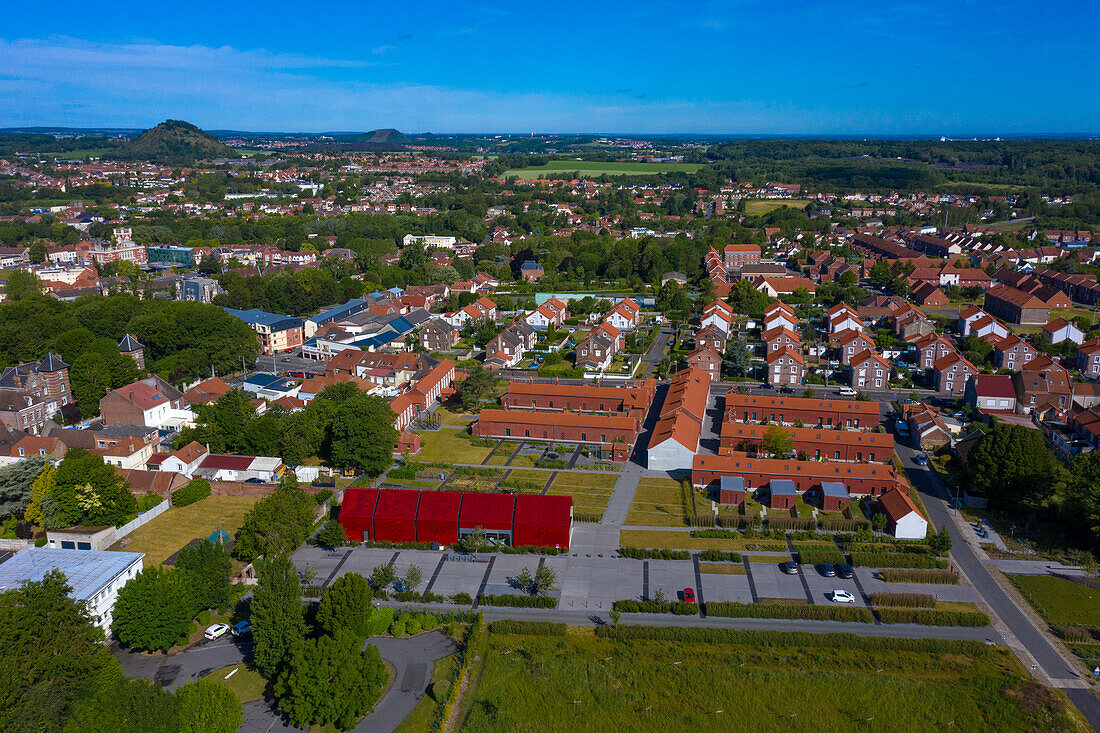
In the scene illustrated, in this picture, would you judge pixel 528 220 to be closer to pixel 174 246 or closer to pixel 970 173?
pixel 174 246

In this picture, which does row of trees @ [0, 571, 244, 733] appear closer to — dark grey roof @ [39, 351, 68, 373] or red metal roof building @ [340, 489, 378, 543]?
red metal roof building @ [340, 489, 378, 543]

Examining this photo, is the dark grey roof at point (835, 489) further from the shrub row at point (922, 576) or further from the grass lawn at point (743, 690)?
the grass lawn at point (743, 690)

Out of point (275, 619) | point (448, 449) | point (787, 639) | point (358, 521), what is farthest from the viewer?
point (448, 449)

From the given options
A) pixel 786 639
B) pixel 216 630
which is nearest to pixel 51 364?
pixel 216 630

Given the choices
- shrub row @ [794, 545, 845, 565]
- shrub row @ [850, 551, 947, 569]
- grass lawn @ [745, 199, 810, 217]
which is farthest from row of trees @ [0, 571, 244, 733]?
grass lawn @ [745, 199, 810, 217]

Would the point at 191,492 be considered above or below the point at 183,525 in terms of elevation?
above

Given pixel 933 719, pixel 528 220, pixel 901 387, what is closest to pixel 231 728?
pixel 933 719

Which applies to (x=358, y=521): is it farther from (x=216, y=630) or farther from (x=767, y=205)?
(x=767, y=205)
